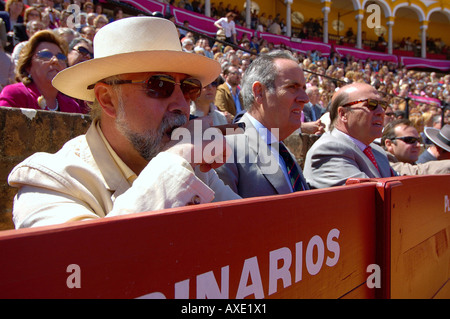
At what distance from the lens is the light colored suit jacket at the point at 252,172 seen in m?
2.38

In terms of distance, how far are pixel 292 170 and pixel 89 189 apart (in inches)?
60.4

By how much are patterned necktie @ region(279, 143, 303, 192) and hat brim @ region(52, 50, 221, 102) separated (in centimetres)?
101

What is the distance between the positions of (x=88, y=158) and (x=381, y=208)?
122 cm

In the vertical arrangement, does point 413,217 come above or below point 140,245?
below

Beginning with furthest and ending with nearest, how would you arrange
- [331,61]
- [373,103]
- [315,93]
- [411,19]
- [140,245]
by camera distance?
[411,19], [331,61], [315,93], [373,103], [140,245]

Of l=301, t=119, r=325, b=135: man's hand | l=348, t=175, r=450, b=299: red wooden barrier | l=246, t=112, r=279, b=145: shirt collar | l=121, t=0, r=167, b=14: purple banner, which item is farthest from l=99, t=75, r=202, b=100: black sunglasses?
l=121, t=0, r=167, b=14: purple banner

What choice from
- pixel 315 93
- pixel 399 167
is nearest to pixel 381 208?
pixel 399 167

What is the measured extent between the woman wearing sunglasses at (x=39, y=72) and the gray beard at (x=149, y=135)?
176 cm

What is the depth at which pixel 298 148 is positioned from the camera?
516 centimetres

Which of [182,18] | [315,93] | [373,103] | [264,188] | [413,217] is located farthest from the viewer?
[182,18]

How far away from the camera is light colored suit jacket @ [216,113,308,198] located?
238 centimetres

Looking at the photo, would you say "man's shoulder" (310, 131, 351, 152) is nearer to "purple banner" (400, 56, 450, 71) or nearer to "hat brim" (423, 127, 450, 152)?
"hat brim" (423, 127, 450, 152)

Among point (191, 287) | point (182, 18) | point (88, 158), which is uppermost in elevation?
point (182, 18)

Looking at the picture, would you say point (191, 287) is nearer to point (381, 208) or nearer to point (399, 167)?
point (381, 208)
